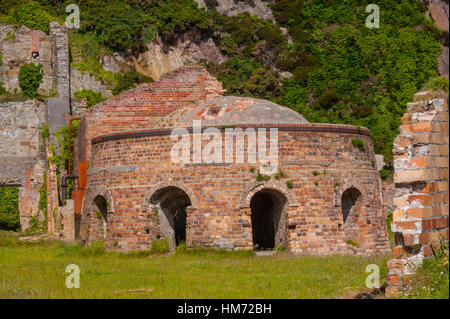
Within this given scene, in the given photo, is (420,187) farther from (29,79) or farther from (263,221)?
(29,79)

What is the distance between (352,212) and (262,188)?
12.0 ft

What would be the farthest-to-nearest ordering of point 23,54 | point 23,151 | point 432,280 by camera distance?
point 23,54
point 23,151
point 432,280

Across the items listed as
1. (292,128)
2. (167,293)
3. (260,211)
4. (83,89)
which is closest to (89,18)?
(83,89)

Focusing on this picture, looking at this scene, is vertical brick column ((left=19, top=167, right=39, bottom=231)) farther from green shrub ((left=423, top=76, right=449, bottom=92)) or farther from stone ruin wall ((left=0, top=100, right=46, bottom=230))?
green shrub ((left=423, top=76, right=449, bottom=92))

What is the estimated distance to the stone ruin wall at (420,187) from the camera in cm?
1077

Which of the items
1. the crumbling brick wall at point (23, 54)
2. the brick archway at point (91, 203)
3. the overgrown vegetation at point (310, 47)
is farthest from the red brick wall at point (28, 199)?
the brick archway at point (91, 203)

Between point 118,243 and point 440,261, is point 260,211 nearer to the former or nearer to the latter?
point 118,243

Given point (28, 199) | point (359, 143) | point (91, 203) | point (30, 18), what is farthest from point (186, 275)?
point (30, 18)

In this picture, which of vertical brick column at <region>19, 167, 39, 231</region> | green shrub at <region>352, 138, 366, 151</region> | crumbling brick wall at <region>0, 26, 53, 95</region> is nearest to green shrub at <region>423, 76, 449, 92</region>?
green shrub at <region>352, 138, 366, 151</region>

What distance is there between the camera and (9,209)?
3234 cm

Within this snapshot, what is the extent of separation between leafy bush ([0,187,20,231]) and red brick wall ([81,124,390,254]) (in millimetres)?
13304

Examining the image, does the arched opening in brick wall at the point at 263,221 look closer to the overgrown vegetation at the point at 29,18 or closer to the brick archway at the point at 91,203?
the brick archway at the point at 91,203

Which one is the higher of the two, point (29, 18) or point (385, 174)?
point (29, 18)

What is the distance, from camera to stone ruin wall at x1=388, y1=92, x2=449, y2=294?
10773mm
